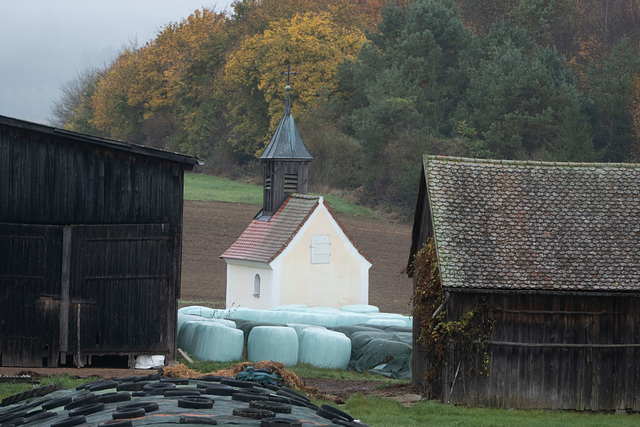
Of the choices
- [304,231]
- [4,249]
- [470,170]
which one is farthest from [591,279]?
[304,231]

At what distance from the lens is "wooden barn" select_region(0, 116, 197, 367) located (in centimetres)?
2147

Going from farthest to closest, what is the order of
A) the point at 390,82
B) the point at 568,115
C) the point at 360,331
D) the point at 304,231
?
the point at 390,82 → the point at 568,115 → the point at 304,231 → the point at 360,331

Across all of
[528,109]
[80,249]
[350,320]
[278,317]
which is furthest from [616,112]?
[80,249]

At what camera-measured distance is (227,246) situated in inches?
2060

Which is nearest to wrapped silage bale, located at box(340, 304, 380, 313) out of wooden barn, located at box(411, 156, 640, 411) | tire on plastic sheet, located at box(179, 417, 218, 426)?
wooden barn, located at box(411, 156, 640, 411)

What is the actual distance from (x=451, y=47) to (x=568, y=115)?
1290 cm

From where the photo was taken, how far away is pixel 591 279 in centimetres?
2094

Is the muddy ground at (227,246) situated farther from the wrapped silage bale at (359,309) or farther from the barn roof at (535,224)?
the barn roof at (535,224)

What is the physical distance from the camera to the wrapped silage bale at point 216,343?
2523cm

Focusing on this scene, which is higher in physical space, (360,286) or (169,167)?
(169,167)

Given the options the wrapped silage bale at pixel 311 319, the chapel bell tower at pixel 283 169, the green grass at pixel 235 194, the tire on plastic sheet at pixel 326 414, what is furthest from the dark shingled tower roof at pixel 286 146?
the tire on plastic sheet at pixel 326 414

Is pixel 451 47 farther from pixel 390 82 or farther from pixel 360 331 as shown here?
pixel 360 331

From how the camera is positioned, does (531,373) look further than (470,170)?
No

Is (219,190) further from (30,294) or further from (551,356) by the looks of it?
(551,356)
